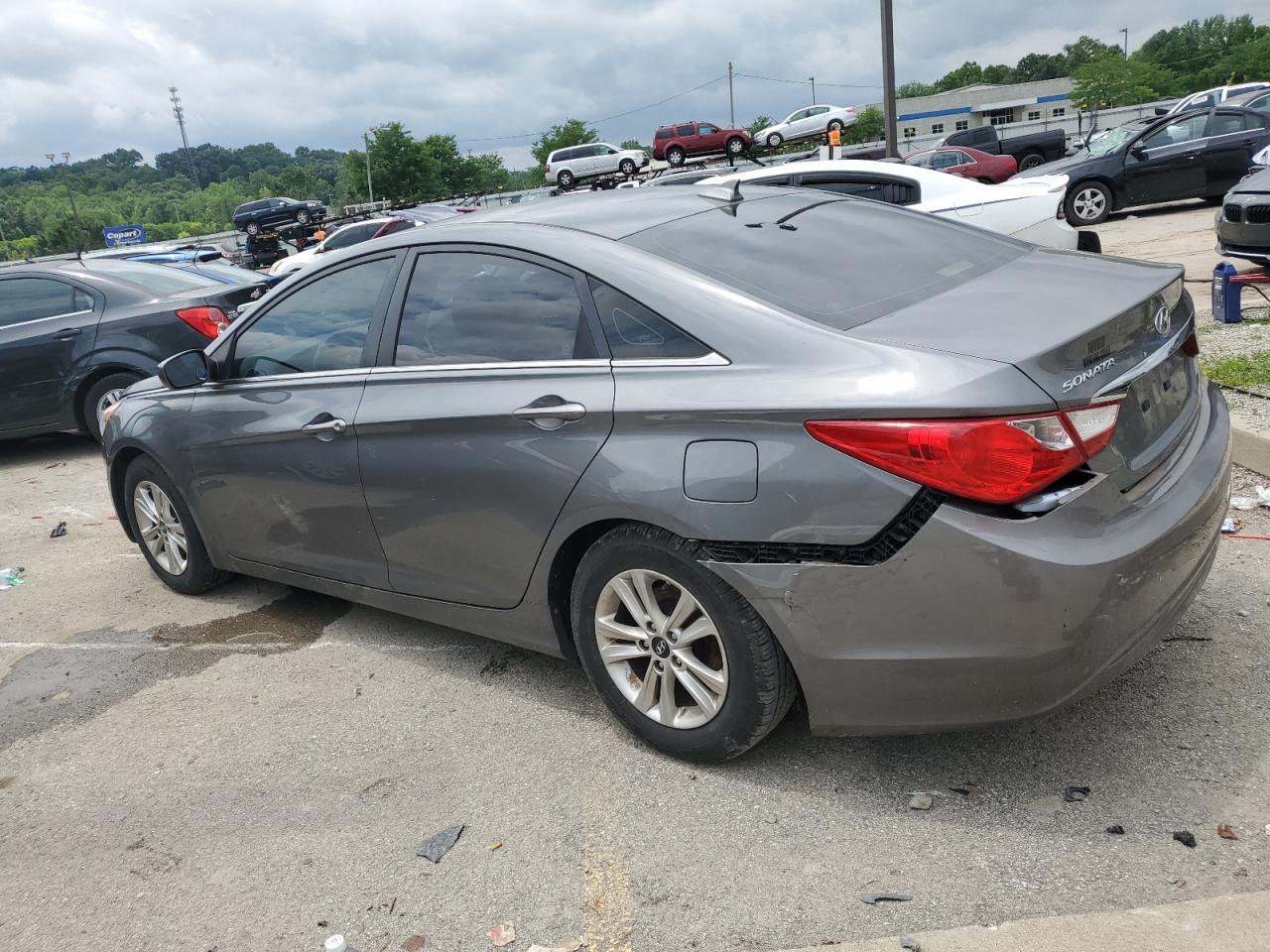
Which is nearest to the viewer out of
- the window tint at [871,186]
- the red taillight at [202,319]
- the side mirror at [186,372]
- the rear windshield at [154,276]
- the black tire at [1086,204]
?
the side mirror at [186,372]

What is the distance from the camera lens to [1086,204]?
57.4 ft

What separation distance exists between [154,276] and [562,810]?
7755mm

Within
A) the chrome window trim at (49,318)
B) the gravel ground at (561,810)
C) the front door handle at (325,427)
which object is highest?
the chrome window trim at (49,318)

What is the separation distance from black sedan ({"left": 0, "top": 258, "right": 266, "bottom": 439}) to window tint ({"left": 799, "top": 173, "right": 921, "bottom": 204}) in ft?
17.9

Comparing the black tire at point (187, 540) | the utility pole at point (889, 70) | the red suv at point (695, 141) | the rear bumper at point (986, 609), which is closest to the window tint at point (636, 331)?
the rear bumper at point (986, 609)

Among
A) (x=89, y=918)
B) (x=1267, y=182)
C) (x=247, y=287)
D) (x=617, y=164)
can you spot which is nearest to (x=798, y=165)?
(x=1267, y=182)

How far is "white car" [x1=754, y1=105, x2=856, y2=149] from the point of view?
4688 cm

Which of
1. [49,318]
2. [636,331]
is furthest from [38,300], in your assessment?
[636,331]

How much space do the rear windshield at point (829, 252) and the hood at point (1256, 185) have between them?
20.9 feet

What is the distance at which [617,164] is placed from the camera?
1772 inches

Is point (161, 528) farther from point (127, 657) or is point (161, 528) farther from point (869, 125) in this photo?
point (869, 125)

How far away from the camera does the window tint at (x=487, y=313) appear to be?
3.44 meters

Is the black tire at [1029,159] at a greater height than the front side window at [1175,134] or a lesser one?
lesser

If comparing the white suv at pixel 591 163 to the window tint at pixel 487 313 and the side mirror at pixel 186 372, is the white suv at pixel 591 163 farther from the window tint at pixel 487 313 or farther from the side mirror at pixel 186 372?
the window tint at pixel 487 313
